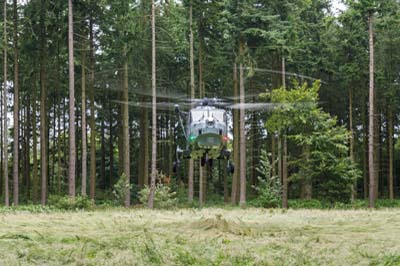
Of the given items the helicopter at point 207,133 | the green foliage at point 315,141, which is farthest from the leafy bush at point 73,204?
the green foliage at point 315,141

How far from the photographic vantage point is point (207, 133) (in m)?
12.2

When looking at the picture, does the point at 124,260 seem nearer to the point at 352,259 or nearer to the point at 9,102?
the point at 352,259

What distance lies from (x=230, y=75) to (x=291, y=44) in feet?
14.1

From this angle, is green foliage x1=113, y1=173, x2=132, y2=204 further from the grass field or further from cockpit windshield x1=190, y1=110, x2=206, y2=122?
cockpit windshield x1=190, y1=110, x2=206, y2=122

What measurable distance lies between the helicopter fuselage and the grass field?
1550 millimetres

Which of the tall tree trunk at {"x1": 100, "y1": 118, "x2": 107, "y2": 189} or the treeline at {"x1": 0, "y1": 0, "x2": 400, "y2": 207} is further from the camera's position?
the tall tree trunk at {"x1": 100, "y1": 118, "x2": 107, "y2": 189}

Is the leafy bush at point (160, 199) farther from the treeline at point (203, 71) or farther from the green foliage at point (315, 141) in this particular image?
the green foliage at point (315, 141)

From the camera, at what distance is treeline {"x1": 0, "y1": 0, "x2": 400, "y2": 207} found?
22.4 m

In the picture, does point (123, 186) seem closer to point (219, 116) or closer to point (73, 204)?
point (73, 204)

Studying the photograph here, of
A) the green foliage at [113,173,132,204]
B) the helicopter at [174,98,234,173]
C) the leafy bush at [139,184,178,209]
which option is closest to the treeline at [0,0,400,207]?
the green foliage at [113,173,132,204]

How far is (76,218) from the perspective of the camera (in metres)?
14.9

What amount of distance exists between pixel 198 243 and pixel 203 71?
17.2m

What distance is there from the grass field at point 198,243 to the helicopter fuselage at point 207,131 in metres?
1.55

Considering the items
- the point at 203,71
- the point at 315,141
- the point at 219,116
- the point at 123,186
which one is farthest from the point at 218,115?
the point at 203,71
